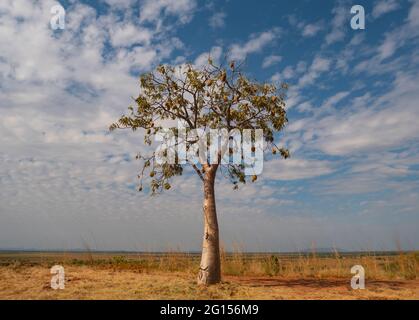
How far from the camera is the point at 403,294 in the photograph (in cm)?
1007

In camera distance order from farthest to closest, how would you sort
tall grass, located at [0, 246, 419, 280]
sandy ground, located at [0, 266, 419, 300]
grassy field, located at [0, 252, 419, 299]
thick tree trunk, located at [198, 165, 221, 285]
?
tall grass, located at [0, 246, 419, 280] → thick tree trunk, located at [198, 165, 221, 285] → grassy field, located at [0, 252, 419, 299] → sandy ground, located at [0, 266, 419, 300]

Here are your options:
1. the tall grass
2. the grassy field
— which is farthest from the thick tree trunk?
the tall grass

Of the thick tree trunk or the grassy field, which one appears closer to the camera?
the grassy field

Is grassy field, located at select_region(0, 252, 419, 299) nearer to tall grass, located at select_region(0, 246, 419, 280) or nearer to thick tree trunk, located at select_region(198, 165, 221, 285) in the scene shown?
tall grass, located at select_region(0, 246, 419, 280)

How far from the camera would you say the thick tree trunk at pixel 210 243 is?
11.3 metres

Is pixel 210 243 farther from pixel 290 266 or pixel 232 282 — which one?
pixel 290 266

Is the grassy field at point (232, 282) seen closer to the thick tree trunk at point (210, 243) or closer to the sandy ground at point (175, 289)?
the sandy ground at point (175, 289)

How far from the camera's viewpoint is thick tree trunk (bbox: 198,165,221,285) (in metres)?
11.3

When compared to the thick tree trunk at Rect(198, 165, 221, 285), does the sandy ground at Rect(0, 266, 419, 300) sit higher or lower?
lower

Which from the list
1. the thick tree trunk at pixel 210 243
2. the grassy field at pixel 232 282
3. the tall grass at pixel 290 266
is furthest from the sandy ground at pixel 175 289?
the tall grass at pixel 290 266
